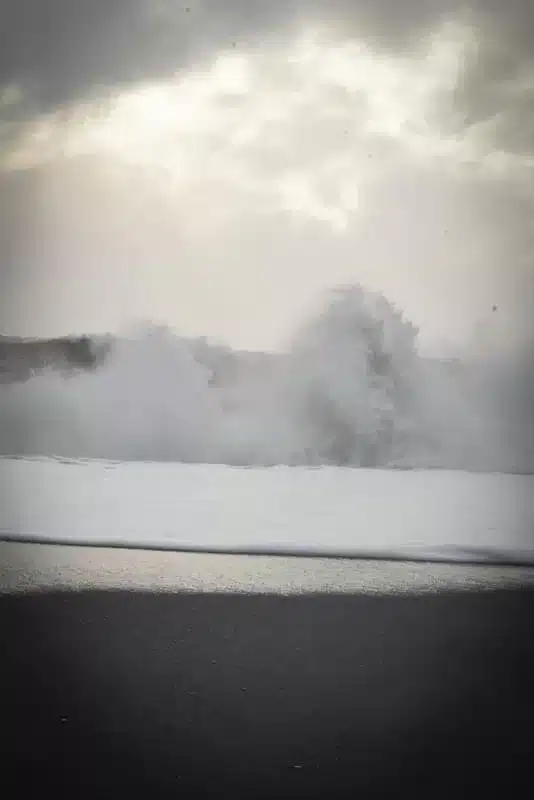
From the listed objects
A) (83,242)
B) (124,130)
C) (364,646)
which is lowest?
(364,646)

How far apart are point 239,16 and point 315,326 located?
2.90 feet

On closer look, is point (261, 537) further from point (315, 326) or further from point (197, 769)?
point (197, 769)

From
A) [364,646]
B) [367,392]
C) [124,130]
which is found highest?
[124,130]

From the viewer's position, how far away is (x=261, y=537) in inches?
79.6

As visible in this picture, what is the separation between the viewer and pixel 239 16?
2.04 m

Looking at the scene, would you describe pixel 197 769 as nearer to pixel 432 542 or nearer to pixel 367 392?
pixel 432 542

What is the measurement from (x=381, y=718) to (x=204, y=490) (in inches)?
31.4

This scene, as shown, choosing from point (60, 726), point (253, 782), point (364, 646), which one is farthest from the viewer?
point (364, 646)

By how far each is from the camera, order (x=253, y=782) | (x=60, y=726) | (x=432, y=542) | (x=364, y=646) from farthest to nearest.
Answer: (x=432, y=542)
(x=364, y=646)
(x=60, y=726)
(x=253, y=782)

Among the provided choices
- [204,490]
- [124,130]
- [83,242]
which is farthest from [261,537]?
[124,130]

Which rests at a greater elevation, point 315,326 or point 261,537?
point 315,326

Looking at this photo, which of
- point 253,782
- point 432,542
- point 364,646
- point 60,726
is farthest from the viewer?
point 432,542

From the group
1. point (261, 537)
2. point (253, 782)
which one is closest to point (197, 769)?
point (253, 782)

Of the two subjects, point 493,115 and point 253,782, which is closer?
point 253,782
